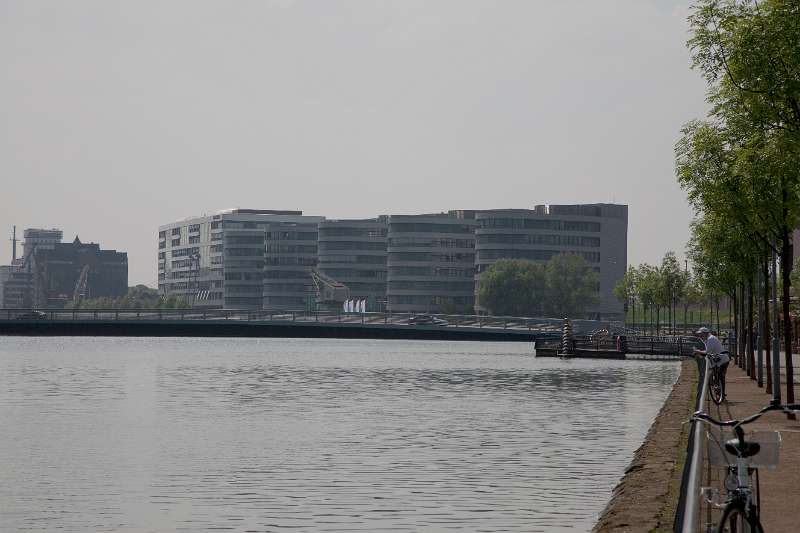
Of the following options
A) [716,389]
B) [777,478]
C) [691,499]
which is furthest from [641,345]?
[691,499]

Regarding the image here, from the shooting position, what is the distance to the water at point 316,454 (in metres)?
22.3

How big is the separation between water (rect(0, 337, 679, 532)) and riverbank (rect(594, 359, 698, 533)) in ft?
2.57

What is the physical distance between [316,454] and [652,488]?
493 inches

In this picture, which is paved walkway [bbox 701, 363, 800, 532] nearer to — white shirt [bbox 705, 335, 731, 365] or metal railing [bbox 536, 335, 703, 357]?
white shirt [bbox 705, 335, 731, 365]

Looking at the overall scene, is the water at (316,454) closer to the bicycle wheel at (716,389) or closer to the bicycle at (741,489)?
the bicycle wheel at (716,389)

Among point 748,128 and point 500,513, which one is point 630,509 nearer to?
point 500,513

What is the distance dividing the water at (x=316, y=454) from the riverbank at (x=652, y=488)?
78 cm

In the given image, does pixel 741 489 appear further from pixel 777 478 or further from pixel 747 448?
pixel 777 478

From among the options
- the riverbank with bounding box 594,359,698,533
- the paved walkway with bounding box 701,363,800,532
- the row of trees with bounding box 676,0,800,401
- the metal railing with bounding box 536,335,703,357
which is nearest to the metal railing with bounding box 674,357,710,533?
the paved walkway with bounding box 701,363,800,532

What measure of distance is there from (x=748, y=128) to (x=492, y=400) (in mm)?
23858

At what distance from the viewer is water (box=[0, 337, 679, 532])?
22344 mm

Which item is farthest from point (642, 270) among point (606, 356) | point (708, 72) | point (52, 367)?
point (708, 72)

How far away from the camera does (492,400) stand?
176 ft

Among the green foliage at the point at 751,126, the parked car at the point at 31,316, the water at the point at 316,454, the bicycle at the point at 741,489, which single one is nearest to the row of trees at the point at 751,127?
the green foliage at the point at 751,126
